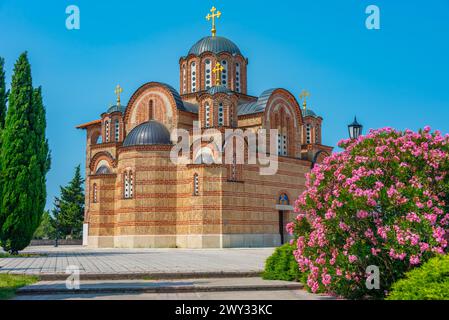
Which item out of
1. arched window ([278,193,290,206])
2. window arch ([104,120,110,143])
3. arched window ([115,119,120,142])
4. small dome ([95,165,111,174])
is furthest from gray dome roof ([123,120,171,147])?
arched window ([278,193,290,206])

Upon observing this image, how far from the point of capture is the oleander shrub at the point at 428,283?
265 inches

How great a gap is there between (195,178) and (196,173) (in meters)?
0.31

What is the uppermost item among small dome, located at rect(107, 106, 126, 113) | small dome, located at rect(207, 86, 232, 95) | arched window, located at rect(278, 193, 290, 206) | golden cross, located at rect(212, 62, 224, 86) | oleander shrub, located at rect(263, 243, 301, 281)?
golden cross, located at rect(212, 62, 224, 86)

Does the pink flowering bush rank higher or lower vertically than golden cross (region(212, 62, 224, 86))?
lower

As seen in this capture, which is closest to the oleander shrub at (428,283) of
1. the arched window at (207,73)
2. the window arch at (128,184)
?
the window arch at (128,184)

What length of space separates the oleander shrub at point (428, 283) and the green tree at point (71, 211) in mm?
46822

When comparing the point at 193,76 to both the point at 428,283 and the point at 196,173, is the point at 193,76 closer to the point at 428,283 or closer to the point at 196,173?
the point at 196,173

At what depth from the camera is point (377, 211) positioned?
8.88 meters

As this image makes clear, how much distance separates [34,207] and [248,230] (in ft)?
43.9

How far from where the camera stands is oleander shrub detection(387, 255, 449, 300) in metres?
6.74

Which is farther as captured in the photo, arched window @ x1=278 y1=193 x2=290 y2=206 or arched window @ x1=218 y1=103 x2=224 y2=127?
arched window @ x1=278 y1=193 x2=290 y2=206

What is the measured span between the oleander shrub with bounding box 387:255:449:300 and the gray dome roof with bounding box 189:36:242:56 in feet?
105

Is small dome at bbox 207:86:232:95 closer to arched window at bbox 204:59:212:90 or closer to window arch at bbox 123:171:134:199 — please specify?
arched window at bbox 204:59:212:90
